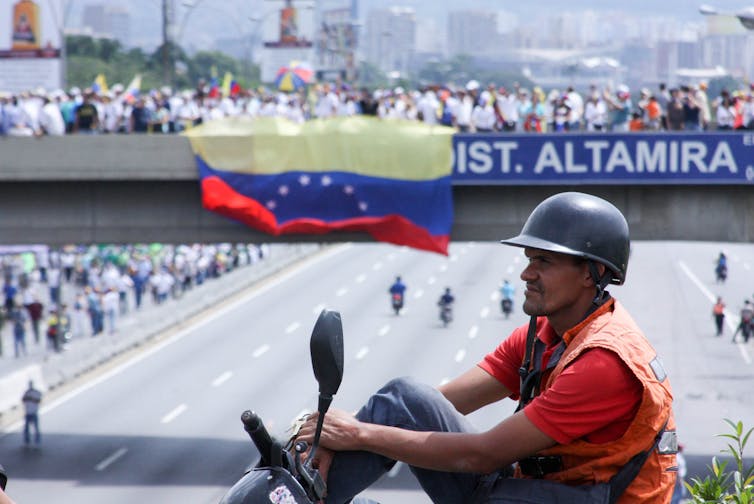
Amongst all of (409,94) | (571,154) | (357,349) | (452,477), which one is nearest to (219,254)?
(357,349)

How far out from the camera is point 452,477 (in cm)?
518

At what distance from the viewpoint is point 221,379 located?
149ft

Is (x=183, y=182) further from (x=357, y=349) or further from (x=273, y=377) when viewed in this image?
(x=357, y=349)

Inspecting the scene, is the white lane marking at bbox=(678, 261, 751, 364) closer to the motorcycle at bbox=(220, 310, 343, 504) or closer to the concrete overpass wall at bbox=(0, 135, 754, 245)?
the concrete overpass wall at bbox=(0, 135, 754, 245)

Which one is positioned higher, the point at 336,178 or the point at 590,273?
the point at 590,273

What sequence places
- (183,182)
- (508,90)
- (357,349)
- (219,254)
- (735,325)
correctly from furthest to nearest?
1. (219,254)
2. (735,325)
3. (357,349)
4. (508,90)
5. (183,182)

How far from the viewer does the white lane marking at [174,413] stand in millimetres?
39250

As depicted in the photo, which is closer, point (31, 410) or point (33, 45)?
point (31, 410)

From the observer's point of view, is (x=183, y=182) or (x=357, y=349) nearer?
(x=183, y=182)

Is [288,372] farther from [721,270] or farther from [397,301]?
[721,270]

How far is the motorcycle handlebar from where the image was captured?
465 cm

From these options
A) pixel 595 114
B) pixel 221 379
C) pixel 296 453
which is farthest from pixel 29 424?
pixel 296 453

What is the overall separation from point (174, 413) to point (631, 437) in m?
36.1

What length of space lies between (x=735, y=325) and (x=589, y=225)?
55225 mm
